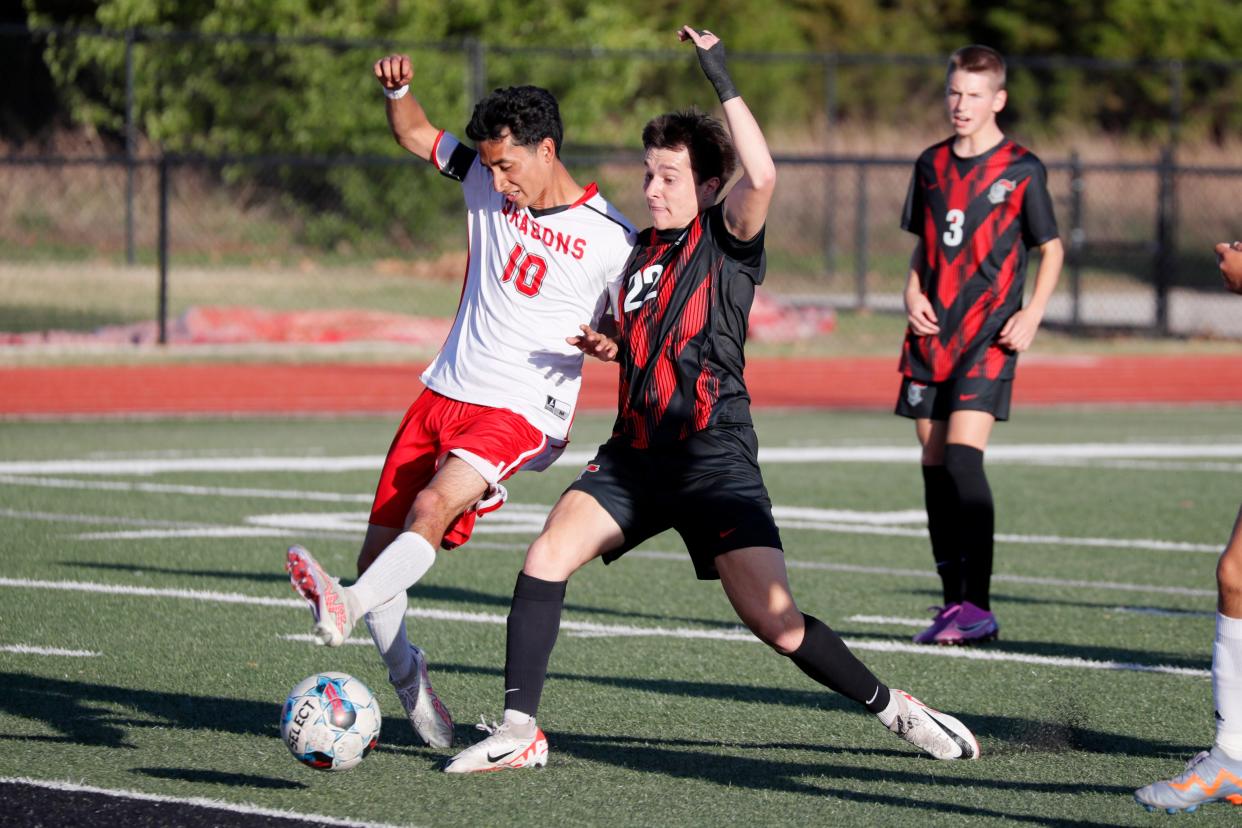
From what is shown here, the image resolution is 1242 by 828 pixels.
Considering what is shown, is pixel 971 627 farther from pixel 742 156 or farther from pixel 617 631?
pixel 742 156

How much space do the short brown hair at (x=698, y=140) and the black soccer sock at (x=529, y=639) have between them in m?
1.23

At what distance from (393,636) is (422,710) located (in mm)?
236

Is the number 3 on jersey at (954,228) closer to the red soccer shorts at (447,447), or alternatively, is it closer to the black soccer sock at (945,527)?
the black soccer sock at (945,527)

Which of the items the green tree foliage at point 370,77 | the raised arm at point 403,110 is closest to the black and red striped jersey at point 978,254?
the raised arm at point 403,110

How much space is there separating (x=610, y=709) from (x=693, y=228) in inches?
63.6

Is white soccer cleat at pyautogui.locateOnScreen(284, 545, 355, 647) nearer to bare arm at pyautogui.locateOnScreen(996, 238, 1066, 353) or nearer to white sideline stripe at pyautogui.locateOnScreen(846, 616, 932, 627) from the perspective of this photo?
white sideline stripe at pyautogui.locateOnScreen(846, 616, 932, 627)

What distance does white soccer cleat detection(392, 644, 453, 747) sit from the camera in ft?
17.7

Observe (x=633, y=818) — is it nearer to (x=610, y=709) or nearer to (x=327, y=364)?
(x=610, y=709)

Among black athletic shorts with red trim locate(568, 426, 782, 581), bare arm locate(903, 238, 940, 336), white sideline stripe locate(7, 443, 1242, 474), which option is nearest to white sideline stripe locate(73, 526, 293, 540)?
white sideline stripe locate(7, 443, 1242, 474)

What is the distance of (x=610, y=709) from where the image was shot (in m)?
5.94

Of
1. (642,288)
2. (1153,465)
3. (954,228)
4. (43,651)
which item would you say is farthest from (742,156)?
(1153,465)

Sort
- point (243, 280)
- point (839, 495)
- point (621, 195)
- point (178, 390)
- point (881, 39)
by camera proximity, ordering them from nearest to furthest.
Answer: point (839, 495) → point (178, 390) → point (243, 280) → point (621, 195) → point (881, 39)

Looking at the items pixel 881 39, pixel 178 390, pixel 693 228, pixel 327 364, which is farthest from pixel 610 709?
pixel 881 39

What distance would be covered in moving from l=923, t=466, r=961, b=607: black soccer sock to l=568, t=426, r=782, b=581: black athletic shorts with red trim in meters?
2.28
